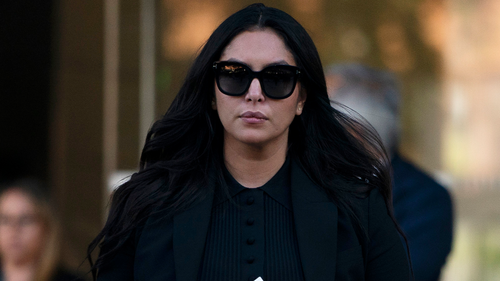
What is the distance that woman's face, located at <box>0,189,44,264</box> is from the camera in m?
4.02

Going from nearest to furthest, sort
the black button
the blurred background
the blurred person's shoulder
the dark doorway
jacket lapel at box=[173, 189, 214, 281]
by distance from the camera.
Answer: jacket lapel at box=[173, 189, 214, 281]
the black button
the blurred person's shoulder
the blurred background
the dark doorway

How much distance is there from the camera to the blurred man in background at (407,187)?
111 inches

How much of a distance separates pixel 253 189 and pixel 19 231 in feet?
8.32

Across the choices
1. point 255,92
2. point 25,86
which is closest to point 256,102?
point 255,92

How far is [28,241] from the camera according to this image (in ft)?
13.2

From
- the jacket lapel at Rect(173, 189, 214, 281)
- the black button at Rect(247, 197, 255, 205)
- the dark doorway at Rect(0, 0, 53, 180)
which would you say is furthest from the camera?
the dark doorway at Rect(0, 0, 53, 180)

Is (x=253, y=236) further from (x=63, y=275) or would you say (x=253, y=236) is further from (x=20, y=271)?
(x=20, y=271)

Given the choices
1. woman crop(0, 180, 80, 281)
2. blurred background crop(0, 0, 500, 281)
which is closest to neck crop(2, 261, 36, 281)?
woman crop(0, 180, 80, 281)

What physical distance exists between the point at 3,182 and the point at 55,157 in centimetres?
47

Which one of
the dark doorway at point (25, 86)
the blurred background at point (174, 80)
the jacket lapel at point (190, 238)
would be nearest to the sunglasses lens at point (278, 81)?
the jacket lapel at point (190, 238)

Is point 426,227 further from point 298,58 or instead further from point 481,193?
point 481,193

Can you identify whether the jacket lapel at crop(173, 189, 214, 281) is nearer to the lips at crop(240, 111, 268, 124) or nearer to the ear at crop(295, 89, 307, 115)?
the lips at crop(240, 111, 268, 124)

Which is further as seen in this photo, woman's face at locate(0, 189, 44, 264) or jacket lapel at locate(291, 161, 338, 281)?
woman's face at locate(0, 189, 44, 264)

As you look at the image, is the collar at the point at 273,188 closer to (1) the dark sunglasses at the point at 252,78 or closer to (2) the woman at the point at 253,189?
(2) the woman at the point at 253,189
